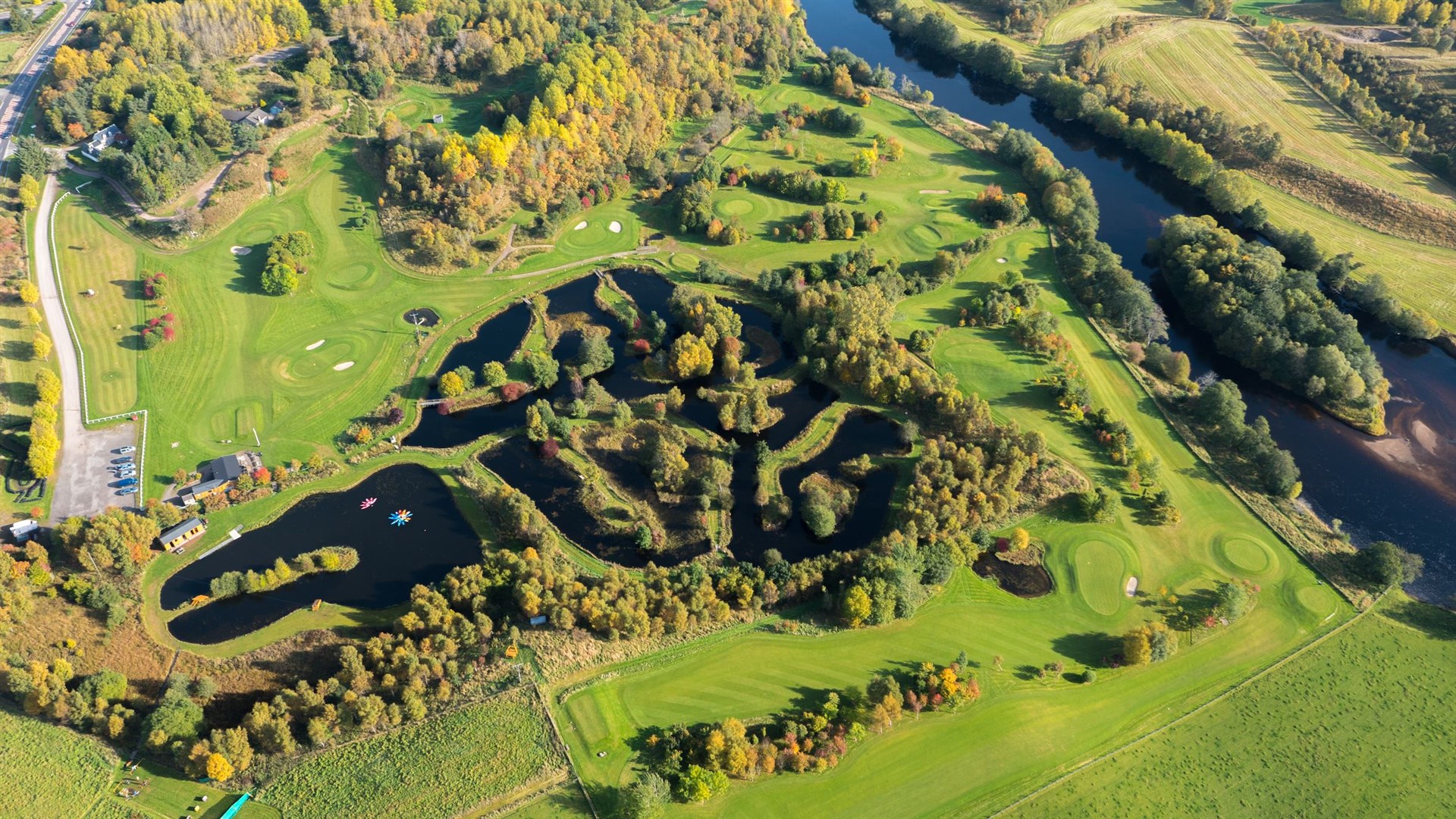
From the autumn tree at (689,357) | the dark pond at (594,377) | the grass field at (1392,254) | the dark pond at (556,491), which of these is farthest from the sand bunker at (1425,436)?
the dark pond at (556,491)

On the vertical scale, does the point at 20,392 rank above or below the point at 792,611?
below

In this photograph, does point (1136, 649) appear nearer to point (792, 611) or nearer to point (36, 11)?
point (792, 611)

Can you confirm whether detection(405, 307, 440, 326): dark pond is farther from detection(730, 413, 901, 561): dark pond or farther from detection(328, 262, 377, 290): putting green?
detection(730, 413, 901, 561): dark pond

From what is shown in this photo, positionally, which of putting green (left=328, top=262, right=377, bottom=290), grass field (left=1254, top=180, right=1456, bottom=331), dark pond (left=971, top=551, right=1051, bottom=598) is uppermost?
grass field (left=1254, top=180, right=1456, bottom=331)

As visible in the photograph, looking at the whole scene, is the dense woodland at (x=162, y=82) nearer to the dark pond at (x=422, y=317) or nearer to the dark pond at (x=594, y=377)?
the dark pond at (x=422, y=317)

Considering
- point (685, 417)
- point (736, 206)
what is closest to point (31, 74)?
point (736, 206)

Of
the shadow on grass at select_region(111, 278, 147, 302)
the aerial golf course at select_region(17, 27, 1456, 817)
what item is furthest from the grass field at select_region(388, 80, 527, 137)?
the shadow on grass at select_region(111, 278, 147, 302)
